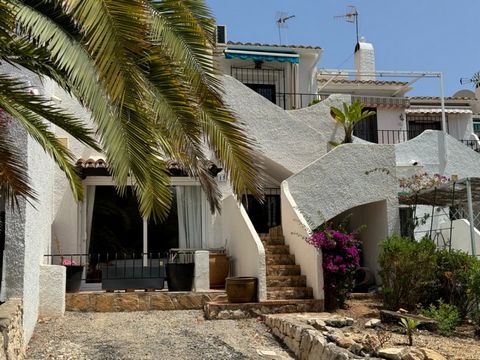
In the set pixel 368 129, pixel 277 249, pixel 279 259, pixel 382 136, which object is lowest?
pixel 279 259

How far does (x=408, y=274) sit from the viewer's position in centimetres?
1288

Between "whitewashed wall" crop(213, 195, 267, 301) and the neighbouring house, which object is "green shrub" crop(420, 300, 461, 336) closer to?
the neighbouring house

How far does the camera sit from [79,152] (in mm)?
16828

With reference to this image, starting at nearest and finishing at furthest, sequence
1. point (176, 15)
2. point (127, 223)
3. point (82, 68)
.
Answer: point (82, 68) → point (176, 15) → point (127, 223)

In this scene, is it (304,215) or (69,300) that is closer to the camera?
(69,300)

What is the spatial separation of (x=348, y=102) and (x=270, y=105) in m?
3.09

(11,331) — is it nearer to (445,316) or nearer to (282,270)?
(282,270)

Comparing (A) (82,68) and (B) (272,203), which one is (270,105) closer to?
(B) (272,203)

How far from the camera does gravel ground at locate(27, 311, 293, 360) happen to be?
32.4 ft

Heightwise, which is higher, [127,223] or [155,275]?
[127,223]

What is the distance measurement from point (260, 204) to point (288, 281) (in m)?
2.45

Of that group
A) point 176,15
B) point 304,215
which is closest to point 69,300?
point 304,215

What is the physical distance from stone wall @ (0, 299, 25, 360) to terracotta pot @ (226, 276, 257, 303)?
5383mm

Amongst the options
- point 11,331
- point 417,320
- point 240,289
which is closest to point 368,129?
point 240,289
